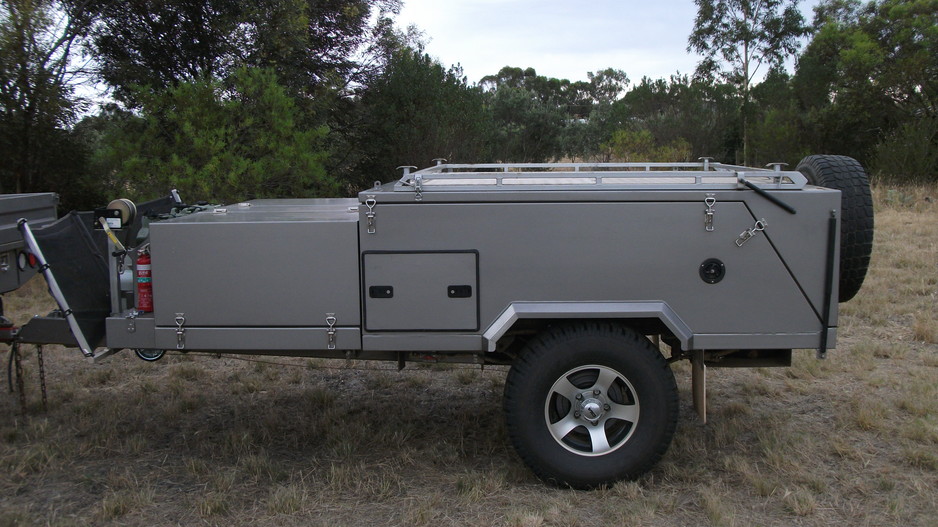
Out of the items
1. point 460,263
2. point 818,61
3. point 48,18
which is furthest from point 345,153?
point 818,61

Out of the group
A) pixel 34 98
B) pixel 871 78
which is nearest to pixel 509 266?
pixel 34 98

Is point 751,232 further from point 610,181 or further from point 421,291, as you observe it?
point 421,291

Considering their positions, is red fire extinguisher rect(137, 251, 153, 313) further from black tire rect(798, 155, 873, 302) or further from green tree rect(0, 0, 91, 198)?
green tree rect(0, 0, 91, 198)

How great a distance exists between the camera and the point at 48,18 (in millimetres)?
10750

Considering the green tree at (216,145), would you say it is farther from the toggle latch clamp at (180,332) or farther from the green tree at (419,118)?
the toggle latch clamp at (180,332)

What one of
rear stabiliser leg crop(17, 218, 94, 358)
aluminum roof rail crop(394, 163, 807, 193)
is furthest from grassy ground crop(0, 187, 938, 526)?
aluminum roof rail crop(394, 163, 807, 193)

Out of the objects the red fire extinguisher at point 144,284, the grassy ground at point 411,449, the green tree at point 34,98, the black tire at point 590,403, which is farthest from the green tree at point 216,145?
the black tire at point 590,403

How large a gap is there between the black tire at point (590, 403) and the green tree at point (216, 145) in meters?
7.00

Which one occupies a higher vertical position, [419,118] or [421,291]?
[419,118]

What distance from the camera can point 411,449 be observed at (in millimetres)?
4789

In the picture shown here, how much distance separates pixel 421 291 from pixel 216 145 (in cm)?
703

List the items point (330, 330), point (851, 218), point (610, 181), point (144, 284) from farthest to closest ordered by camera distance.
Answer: point (610, 181) < point (851, 218) < point (144, 284) < point (330, 330)

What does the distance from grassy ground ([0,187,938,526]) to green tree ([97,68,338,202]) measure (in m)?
3.72

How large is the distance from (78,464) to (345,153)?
12.1 meters
